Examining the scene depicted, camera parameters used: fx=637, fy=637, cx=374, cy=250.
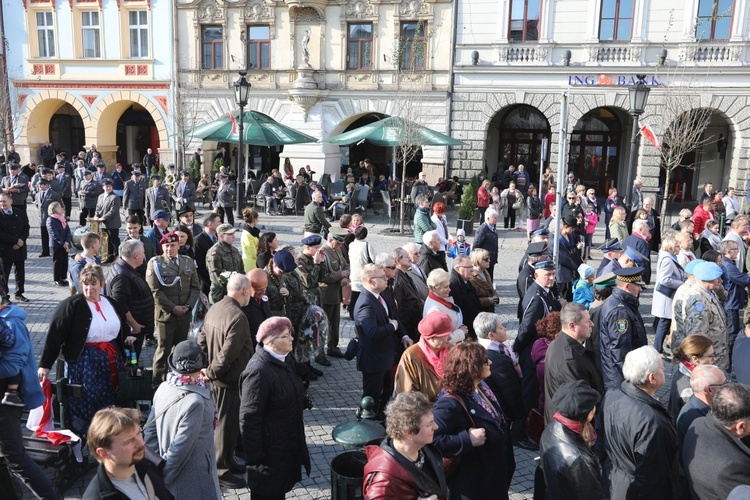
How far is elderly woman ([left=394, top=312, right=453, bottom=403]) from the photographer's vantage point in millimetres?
4977

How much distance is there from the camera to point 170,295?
7.11 m

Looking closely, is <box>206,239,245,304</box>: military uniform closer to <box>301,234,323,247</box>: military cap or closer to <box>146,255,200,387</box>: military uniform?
<box>146,255,200,387</box>: military uniform

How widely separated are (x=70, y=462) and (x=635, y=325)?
5.08 metres

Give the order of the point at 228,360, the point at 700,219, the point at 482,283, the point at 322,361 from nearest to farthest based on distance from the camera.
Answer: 1. the point at 228,360
2. the point at 482,283
3. the point at 322,361
4. the point at 700,219

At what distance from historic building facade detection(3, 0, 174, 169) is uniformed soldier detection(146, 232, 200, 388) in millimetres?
22601

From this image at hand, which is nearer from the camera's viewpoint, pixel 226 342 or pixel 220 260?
pixel 226 342

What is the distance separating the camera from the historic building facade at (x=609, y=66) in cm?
2147

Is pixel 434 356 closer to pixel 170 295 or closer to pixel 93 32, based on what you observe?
pixel 170 295

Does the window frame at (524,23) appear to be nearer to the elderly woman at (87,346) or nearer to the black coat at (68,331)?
the elderly woman at (87,346)

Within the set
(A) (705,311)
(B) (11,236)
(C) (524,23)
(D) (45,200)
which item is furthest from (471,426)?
(C) (524,23)

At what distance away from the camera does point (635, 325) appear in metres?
5.88

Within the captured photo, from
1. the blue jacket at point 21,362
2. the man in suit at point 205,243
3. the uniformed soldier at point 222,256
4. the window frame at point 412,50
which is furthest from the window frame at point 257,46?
Result: the blue jacket at point 21,362

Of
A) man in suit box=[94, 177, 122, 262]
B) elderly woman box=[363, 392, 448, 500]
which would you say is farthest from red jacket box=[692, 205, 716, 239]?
man in suit box=[94, 177, 122, 262]

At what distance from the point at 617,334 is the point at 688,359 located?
0.80 meters
